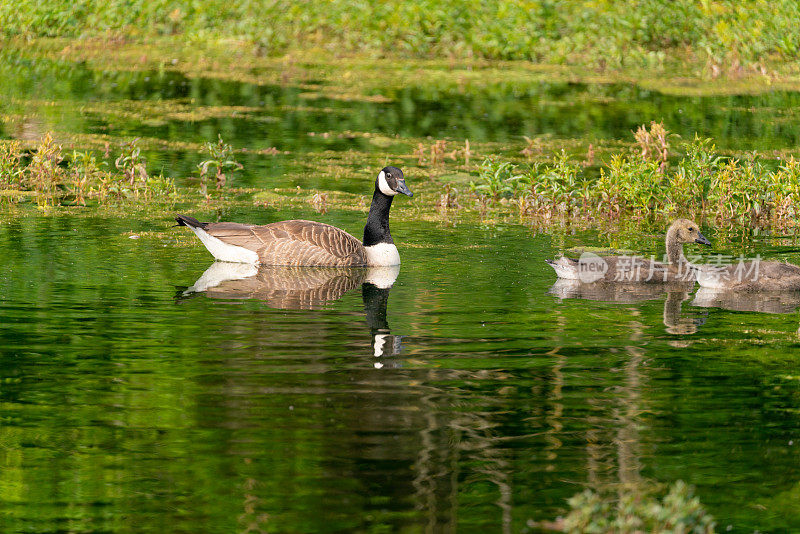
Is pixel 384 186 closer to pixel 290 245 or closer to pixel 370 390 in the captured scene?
pixel 290 245

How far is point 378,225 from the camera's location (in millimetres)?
16984

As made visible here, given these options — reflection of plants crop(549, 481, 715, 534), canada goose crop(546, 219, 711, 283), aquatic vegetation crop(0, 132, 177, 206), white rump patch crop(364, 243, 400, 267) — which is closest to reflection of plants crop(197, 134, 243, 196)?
aquatic vegetation crop(0, 132, 177, 206)

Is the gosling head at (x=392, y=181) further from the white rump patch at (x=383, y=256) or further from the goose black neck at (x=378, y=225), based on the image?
the white rump patch at (x=383, y=256)

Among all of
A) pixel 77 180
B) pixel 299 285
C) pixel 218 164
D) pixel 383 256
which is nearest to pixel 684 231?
pixel 383 256

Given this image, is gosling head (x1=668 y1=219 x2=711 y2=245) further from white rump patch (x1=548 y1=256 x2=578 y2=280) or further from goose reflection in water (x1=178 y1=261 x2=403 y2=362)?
goose reflection in water (x1=178 y1=261 x2=403 y2=362)

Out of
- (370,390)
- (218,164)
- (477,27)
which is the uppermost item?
(477,27)

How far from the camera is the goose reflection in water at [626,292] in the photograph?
49.5 feet

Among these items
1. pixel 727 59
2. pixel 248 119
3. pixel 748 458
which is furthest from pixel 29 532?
pixel 727 59

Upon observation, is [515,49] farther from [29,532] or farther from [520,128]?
[29,532]

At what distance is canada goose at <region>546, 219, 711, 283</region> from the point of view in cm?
1547

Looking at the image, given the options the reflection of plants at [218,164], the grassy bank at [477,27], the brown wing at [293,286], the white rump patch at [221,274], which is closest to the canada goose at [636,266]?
the brown wing at [293,286]

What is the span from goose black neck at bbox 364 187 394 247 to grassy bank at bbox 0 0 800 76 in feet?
71.5

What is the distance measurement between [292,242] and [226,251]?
85 cm

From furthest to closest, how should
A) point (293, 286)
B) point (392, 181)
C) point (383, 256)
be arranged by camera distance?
point (392, 181) → point (383, 256) → point (293, 286)
